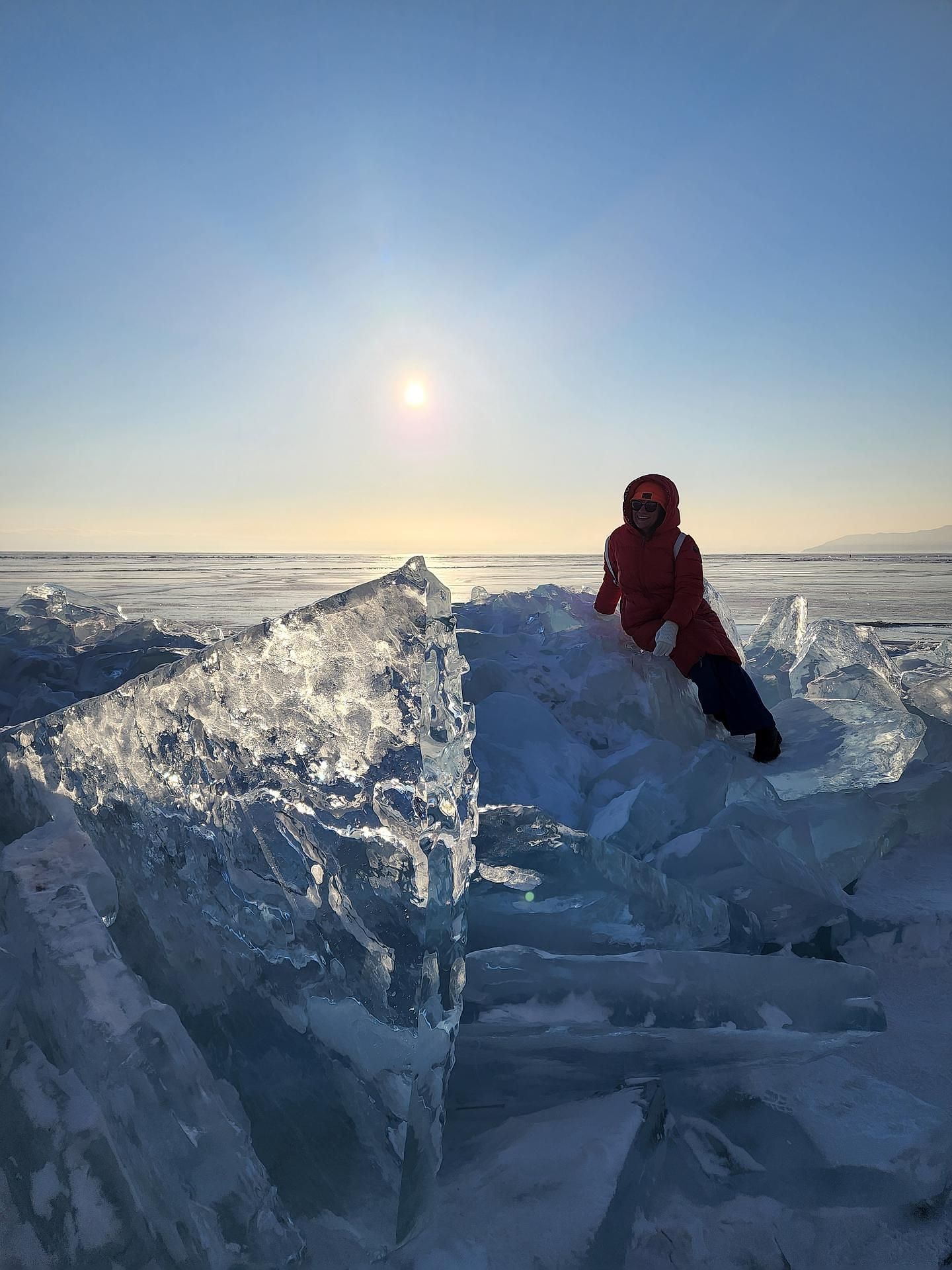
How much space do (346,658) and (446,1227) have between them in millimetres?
826

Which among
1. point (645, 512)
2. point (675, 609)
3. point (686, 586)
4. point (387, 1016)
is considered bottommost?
point (387, 1016)

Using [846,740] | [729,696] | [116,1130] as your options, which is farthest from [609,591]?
[116,1130]

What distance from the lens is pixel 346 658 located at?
3.31ft

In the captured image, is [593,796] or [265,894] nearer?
[265,894]

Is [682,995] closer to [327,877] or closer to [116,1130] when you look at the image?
[327,877]

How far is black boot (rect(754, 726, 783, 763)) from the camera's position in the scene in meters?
2.83

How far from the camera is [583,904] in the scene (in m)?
1.48

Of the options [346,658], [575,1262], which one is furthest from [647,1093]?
[346,658]

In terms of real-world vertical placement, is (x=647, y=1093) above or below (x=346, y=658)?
below

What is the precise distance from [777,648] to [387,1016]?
4.18 m

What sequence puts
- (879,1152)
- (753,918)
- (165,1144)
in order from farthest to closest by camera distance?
1. (753,918)
2. (879,1152)
3. (165,1144)

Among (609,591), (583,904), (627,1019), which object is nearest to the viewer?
(627,1019)

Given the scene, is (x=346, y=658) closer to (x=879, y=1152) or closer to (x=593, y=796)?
(x=879, y=1152)

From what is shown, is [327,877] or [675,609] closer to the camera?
[327,877]
